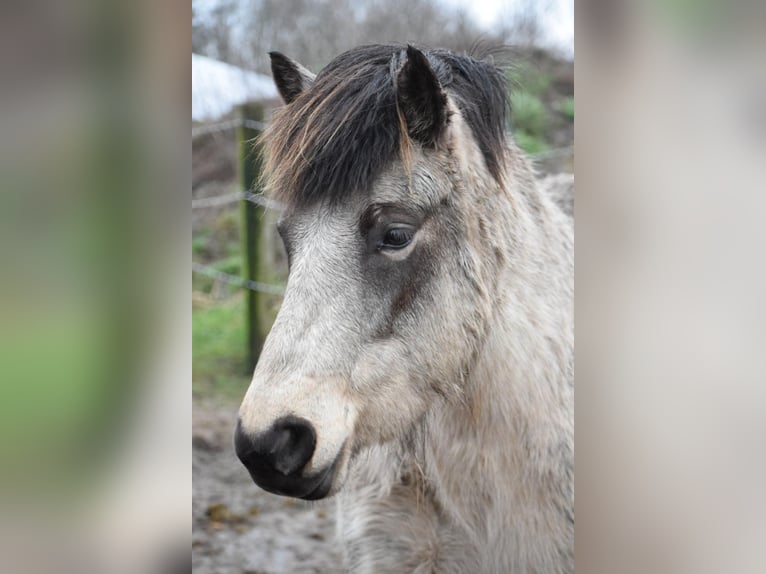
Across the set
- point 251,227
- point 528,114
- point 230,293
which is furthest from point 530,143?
point 230,293

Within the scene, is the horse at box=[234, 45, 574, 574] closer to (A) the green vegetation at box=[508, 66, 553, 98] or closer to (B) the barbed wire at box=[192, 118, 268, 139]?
(A) the green vegetation at box=[508, 66, 553, 98]

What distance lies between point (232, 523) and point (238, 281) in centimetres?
69

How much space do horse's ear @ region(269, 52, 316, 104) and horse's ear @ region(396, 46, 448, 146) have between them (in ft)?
1.04

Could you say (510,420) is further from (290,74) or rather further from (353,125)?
(290,74)

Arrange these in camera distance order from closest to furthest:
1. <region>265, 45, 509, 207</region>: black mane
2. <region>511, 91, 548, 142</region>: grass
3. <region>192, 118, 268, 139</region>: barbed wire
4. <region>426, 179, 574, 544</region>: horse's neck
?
<region>265, 45, 509, 207</region>: black mane, <region>426, 179, 574, 544</region>: horse's neck, <region>511, 91, 548, 142</region>: grass, <region>192, 118, 268, 139</region>: barbed wire

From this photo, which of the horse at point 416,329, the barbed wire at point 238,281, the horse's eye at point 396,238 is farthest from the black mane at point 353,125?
the barbed wire at point 238,281

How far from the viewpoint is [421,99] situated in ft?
5.09

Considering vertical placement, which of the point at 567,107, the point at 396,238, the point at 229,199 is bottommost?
the point at 396,238

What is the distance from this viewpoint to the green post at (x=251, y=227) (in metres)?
2.13

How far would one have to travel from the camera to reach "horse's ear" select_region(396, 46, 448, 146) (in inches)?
59.7

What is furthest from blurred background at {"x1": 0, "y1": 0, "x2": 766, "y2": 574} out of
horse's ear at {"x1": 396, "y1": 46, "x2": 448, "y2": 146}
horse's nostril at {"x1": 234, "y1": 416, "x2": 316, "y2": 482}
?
horse's nostril at {"x1": 234, "y1": 416, "x2": 316, "y2": 482}

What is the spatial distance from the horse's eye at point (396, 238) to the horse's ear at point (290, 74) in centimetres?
45
